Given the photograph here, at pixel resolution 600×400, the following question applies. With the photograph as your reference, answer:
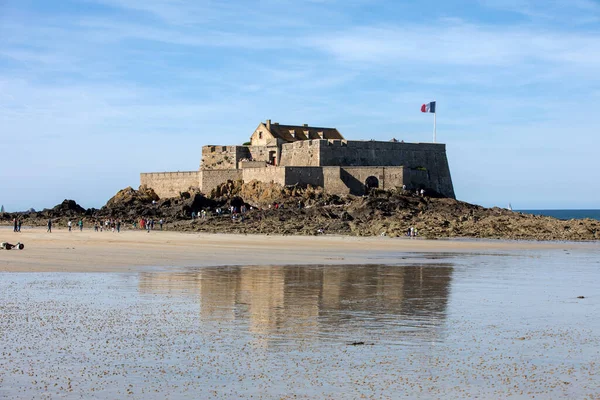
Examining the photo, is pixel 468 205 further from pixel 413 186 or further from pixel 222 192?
pixel 222 192

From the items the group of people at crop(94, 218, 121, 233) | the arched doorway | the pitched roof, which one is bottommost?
the group of people at crop(94, 218, 121, 233)

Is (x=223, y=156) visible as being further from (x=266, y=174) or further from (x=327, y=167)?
(x=327, y=167)

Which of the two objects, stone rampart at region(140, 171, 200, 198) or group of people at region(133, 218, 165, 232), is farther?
stone rampart at region(140, 171, 200, 198)

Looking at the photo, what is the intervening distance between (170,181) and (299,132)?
10.2 m

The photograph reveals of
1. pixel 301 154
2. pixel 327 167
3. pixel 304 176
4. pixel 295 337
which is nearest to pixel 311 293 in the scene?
pixel 295 337

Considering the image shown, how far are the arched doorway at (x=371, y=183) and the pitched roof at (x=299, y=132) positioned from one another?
928cm

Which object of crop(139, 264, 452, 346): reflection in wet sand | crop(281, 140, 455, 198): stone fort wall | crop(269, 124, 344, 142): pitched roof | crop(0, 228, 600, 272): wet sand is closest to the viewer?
crop(139, 264, 452, 346): reflection in wet sand

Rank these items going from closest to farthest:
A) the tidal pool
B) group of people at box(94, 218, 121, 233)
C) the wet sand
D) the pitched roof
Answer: the tidal pool, the wet sand, group of people at box(94, 218, 121, 233), the pitched roof

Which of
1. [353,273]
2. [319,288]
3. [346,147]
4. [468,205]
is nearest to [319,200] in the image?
[346,147]

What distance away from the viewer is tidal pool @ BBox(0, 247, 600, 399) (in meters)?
8.02

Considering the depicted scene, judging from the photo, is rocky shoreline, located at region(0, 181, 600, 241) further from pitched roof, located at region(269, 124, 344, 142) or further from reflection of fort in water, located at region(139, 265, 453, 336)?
reflection of fort in water, located at region(139, 265, 453, 336)

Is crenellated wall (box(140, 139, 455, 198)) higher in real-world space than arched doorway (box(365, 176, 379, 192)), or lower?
higher

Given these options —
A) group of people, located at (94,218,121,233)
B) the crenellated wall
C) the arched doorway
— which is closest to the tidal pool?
group of people, located at (94,218,121,233)

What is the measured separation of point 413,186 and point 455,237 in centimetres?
1146
